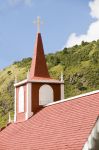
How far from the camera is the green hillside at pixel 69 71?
6388cm

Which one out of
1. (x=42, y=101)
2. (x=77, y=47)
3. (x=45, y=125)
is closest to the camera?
(x=45, y=125)

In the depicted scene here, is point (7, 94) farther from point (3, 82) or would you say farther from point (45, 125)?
point (45, 125)

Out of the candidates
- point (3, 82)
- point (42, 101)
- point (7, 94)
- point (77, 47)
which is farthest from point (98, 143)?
point (77, 47)

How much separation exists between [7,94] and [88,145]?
2520 inches

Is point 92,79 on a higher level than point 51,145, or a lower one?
higher

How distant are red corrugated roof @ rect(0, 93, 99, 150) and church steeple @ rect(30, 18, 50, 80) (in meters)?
3.15

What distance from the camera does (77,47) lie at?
82875mm

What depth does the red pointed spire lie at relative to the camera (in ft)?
86.6

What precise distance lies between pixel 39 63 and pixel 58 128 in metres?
8.50

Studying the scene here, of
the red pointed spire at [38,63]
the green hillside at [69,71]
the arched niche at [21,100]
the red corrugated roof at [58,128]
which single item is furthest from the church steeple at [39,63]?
the green hillside at [69,71]

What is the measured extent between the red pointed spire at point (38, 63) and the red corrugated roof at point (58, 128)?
3152 millimetres

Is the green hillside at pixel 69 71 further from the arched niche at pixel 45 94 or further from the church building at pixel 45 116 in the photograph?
the arched niche at pixel 45 94

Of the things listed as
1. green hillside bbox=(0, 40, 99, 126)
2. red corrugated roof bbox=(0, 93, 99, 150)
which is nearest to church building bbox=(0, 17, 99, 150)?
red corrugated roof bbox=(0, 93, 99, 150)

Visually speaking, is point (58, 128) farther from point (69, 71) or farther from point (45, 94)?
point (69, 71)
